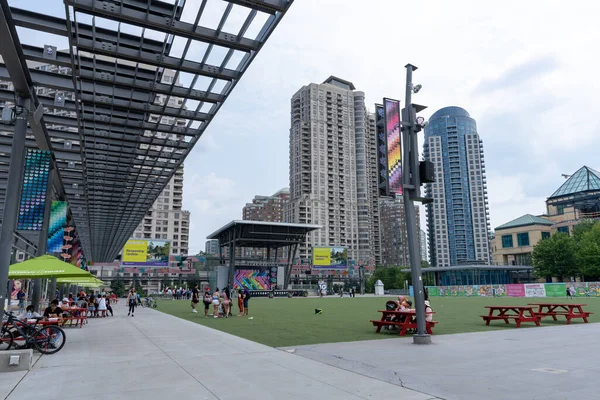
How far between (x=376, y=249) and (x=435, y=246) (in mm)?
31274

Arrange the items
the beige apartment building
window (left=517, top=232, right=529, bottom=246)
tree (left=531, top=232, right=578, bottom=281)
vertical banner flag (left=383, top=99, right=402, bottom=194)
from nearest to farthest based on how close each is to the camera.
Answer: vertical banner flag (left=383, top=99, right=402, bottom=194)
tree (left=531, top=232, right=578, bottom=281)
window (left=517, top=232, right=529, bottom=246)
the beige apartment building

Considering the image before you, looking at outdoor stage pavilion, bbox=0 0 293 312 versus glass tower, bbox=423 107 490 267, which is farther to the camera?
glass tower, bbox=423 107 490 267

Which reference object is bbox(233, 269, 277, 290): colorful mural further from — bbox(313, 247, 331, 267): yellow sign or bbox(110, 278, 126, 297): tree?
bbox(110, 278, 126, 297): tree

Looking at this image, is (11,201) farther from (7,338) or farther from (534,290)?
(534,290)

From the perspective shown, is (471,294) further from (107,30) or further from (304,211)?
(304,211)

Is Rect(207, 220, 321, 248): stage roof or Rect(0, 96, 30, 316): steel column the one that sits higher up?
Rect(207, 220, 321, 248): stage roof

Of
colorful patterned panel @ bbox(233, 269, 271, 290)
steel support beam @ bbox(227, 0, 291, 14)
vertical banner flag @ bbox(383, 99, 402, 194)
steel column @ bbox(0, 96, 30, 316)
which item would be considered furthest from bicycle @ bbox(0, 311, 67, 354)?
colorful patterned panel @ bbox(233, 269, 271, 290)

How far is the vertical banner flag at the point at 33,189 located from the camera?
1517 cm

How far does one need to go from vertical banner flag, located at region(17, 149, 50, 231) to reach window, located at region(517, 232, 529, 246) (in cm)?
9790

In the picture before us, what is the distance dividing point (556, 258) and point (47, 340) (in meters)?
75.6

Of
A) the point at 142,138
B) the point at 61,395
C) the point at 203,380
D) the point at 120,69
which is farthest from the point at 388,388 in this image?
the point at 142,138

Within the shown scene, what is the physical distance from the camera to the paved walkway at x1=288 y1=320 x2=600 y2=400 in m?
6.03

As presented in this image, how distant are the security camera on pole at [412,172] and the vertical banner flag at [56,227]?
51.8ft

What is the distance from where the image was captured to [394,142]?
1188 cm
